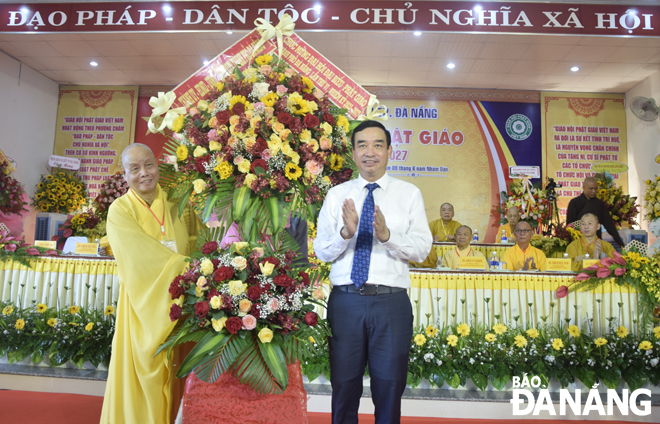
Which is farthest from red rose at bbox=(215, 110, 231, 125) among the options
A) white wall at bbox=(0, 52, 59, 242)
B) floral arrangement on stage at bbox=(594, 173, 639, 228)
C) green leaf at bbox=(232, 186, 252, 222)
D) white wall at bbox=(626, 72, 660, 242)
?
white wall at bbox=(626, 72, 660, 242)

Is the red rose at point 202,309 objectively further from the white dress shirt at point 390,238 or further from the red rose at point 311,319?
the white dress shirt at point 390,238

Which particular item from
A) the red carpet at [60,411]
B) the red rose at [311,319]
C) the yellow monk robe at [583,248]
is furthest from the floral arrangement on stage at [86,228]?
the yellow monk robe at [583,248]

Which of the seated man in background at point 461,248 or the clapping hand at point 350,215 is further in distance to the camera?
the seated man in background at point 461,248

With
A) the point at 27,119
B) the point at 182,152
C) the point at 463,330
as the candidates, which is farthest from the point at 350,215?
the point at 27,119

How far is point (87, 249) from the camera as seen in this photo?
3.82 meters

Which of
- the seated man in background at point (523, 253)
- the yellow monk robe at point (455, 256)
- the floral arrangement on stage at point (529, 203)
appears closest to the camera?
the seated man in background at point (523, 253)

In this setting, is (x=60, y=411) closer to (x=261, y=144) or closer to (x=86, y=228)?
(x=261, y=144)

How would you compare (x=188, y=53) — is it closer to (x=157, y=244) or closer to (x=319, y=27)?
(x=319, y=27)

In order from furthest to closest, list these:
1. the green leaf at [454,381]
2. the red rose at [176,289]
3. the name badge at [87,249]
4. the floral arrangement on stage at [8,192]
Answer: the floral arrangement on stage at [8,192], the name badge at [87,249], the green leaf at [454,381], the red rose at [176,289]

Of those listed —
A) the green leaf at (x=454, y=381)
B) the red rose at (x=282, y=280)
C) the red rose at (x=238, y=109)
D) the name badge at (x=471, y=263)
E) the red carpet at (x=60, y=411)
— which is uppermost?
the red rose at (x=238, y=109)

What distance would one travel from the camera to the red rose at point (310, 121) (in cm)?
177

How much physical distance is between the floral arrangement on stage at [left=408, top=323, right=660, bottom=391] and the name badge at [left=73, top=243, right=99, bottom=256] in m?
2.73

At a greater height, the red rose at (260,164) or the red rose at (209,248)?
the red rose at (260,164)

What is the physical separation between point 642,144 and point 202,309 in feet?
29.3
